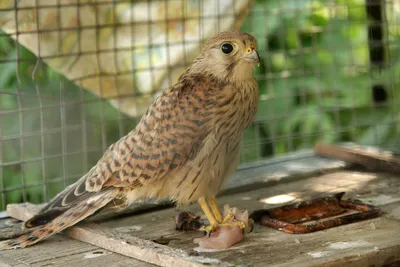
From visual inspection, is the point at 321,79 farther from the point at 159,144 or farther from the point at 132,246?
the point at 132,246

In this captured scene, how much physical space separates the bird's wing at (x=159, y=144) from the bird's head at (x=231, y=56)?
4.1 inches

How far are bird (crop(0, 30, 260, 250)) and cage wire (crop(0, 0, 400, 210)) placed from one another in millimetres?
705

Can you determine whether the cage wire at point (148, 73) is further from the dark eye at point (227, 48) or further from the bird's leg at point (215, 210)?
the dark eye at point (227, 48)

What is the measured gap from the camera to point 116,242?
3.98 m

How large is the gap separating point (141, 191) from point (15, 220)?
81 cm

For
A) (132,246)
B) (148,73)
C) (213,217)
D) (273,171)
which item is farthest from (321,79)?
(132,246)

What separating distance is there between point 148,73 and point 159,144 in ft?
4.71

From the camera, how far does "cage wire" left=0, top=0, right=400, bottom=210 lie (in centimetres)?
496

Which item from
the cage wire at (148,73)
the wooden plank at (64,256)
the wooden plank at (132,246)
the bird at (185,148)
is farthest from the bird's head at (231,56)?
the cage wire at (148,73)

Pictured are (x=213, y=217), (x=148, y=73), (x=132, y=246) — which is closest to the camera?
(x=132, y=246)

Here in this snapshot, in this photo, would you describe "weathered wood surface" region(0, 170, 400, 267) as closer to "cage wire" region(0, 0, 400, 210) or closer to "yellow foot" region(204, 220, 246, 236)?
"yellow foot" region(204, 220, 246, 236)

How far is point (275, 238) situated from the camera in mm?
4016

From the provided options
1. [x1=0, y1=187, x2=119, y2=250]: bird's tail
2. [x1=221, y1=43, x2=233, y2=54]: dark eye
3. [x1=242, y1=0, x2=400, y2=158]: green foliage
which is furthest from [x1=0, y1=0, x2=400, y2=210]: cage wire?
[x1=221, y1=43, x2=233, y2=54]: dark eye

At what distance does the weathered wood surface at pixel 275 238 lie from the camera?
145 inches
